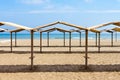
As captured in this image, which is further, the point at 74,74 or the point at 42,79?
the point at 74,74

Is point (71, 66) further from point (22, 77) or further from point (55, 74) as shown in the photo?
point (22, 77)

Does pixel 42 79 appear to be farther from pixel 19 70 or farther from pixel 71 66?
pixel 71 66

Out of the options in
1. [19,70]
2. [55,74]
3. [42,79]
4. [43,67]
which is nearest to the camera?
[42,79]

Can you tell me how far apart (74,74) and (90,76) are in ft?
2.54

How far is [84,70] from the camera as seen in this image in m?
14.2

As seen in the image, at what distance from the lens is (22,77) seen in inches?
479

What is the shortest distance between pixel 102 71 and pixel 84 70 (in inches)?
33.5

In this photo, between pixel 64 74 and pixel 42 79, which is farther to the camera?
A: pixel 64 74

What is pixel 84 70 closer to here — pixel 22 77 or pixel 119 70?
pixel 119 70

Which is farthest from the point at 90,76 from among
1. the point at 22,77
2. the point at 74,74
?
the point at 22,77

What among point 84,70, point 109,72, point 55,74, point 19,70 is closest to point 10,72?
point 19,70

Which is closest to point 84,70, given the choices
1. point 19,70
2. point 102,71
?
point 102,71

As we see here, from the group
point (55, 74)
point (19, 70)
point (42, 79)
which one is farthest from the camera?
point (19, 70)

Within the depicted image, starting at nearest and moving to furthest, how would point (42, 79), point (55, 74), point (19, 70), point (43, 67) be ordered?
point (42, 79) < point (55, 74) < point (19, 70) < point (43, 67)
